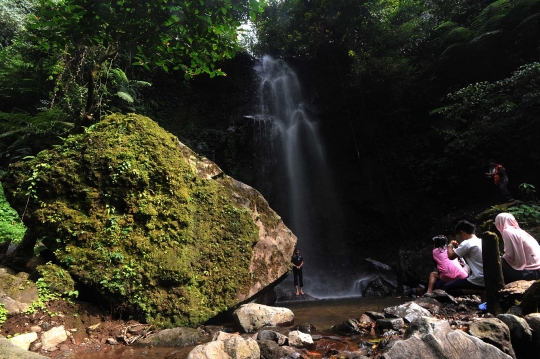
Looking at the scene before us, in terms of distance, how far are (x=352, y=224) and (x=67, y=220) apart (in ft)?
40.0

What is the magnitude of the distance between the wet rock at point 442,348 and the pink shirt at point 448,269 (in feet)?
12.7

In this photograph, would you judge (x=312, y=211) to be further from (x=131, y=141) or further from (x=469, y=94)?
(x=131, y=141)

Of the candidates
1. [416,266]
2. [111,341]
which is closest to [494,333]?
[111,341]

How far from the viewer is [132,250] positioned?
5.00 meters

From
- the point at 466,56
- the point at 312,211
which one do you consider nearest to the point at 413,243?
the point at 312,211

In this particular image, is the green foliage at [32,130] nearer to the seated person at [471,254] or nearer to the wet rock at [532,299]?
the seated person at [471,254]

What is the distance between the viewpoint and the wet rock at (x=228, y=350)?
3219 millimetres

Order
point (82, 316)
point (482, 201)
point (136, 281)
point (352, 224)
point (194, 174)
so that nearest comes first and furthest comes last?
point (82, 316) → point (136, 281) → point (194, 174) → point (482, 201) → point (352, 224)

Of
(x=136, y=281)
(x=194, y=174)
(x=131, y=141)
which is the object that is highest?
(x=131, y=141)

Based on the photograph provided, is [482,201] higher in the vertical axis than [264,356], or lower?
higher

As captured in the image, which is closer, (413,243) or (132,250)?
(132,250)

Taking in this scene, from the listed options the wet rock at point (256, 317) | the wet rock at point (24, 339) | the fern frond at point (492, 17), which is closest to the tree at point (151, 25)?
the wet rock at point (24, 339)

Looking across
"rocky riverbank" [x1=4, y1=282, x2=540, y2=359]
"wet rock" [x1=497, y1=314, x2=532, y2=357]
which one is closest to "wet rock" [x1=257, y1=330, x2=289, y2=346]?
"rocky riverbank" [x1=4, y1=282, x2=540, y2=359]

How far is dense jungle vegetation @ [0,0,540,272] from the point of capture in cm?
1105
